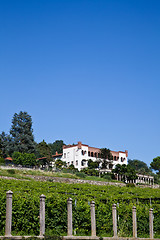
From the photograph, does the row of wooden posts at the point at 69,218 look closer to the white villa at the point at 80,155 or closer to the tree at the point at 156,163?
the white villa at the point at 80,155

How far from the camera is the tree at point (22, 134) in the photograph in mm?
78375

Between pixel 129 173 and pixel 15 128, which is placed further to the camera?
pixel 15 128

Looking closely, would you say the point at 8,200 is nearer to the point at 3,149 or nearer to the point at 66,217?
the point at 66,217

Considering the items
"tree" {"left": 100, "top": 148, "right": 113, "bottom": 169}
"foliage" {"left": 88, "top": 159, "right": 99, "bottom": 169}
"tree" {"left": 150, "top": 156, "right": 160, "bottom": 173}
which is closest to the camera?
"foliage" {"left": 88, "top": 159, "right": 99, "bottom": 169}

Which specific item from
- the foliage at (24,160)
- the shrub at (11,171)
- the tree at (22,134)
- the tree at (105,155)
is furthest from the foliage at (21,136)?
the shrub at (11,171)

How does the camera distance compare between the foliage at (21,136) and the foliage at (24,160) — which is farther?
the foliage at (21,136)

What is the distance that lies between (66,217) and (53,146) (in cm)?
12260

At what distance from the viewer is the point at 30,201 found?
1410cm

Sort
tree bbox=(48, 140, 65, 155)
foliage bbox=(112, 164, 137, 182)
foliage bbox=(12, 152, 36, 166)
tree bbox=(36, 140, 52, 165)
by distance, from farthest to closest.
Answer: tree bbox=(48, 140, 65, 155)
tree bbox=(36, 140, 52, 165)
foliage bbox=(112, 164, 137, 182)
foliage bbox=(12, 152, 36, 166)

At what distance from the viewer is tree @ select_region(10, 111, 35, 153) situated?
257ft

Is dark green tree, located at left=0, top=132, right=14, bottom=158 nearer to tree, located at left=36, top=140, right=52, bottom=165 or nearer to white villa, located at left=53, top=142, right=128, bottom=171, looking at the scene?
tree, located at left=36, top=140, right=52, bottom=165

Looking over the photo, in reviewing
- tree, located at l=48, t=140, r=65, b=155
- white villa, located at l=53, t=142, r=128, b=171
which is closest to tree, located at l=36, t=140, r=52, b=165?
white villa, located at l=53, t=142, r=128, b=171

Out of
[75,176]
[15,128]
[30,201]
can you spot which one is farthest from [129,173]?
[30,201]

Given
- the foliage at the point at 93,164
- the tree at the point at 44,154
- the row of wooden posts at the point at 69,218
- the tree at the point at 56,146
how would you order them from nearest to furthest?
1. the row of wooden posts at the point at 69,218
2. the foliage at the point at 93,164
3. the tree at the point at 44,154
4. the tree at the point at 56,146
